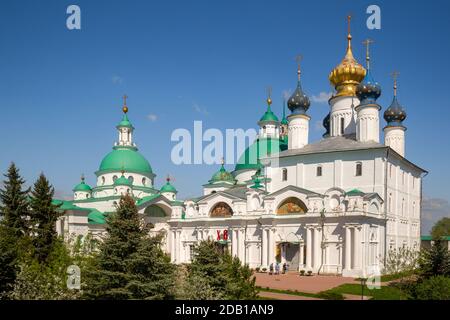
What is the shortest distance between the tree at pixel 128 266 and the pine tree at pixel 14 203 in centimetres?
1537

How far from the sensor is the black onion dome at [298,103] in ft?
146

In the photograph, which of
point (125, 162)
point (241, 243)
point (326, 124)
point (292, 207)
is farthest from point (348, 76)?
point (125, 162)

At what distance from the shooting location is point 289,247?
37719mm

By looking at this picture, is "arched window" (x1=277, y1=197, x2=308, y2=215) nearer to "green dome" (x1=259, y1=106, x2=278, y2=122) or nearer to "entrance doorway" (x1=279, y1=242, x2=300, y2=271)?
"entrance doorway" (x1=279, y1=242, x2=300, y2=271)

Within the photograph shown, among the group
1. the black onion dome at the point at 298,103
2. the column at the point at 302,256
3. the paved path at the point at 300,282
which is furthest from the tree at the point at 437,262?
the black onion dome at the point at 298,103

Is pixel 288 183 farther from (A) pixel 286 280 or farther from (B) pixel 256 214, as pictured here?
(A) pixel 286 280

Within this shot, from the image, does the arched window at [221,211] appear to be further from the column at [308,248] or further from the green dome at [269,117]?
the green dome at [269,117]

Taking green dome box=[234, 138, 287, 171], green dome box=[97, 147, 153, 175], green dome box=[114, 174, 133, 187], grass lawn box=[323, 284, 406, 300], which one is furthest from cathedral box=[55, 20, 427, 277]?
green dome box=[234, 138, 287, 171]

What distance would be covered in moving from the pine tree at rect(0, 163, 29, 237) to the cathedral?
17.3 ft

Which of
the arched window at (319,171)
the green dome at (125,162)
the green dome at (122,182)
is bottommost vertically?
the green dome at (122,182)

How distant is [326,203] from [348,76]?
16.4 meters

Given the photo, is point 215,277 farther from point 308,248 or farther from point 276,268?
point 308,248

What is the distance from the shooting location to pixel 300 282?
29.8m

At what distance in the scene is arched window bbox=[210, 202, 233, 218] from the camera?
138 ft
